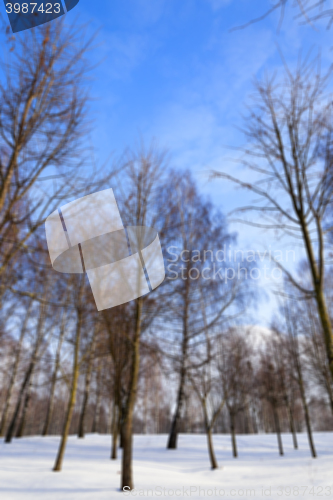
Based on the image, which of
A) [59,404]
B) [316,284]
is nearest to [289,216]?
[316,284]

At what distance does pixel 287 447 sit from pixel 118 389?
41.5 feet

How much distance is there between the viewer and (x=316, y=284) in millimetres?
4055

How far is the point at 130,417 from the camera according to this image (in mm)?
6012
